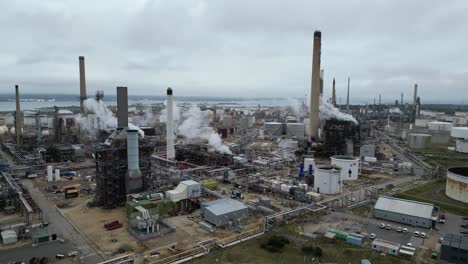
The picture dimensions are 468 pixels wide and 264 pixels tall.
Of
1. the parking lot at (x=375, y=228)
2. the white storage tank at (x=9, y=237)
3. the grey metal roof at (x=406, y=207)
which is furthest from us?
the grey metal roof at (x=406, y=207)

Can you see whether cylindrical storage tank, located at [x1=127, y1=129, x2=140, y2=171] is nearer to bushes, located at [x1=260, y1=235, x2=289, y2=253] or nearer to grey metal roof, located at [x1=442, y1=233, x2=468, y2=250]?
bushes, located at [x1=260, y1=235, x2=289, y2=253]

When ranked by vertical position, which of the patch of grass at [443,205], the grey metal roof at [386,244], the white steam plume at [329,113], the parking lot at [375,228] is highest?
the white steam plume at [329,113]

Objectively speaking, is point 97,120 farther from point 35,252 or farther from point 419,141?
point 419,141

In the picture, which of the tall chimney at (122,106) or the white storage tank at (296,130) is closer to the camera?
the tall chimney at (122,106)

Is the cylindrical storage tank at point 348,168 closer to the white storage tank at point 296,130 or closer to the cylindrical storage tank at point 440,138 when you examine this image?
the white storage tank at point 296,130

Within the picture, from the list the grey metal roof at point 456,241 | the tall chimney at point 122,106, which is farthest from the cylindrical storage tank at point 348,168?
the tall chimney at point 122,106

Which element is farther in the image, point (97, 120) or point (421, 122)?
point (421, 122)

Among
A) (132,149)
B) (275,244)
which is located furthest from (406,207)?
(132,149)

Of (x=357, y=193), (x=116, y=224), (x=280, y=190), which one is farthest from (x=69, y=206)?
(x=357, y=193)
